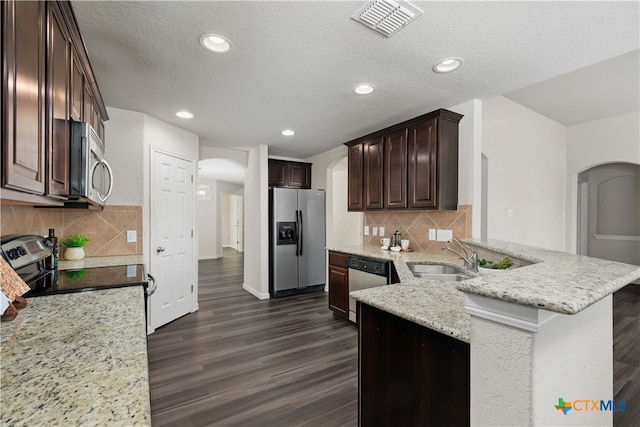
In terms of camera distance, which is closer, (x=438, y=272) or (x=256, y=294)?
(x=438, y=272)

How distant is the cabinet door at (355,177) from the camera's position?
12.9ft

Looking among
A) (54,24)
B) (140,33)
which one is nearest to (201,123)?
(140,33)

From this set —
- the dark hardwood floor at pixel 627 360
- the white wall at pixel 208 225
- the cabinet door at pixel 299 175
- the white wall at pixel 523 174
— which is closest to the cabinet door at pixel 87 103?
the cabinet door at pixel 299 175

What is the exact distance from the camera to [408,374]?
1.17 meters

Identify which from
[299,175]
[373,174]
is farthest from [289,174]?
[373,174]

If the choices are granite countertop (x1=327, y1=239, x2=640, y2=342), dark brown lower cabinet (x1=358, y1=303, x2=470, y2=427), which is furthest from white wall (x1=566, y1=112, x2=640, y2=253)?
dark brown lower cabinet (x1=358, y1=303, x2=470, y2=427)

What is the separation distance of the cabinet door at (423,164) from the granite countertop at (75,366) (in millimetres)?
2594

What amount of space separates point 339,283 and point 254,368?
151 cm

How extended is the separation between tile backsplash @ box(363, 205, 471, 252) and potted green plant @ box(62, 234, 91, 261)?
10.8ft

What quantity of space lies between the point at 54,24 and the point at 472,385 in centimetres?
205

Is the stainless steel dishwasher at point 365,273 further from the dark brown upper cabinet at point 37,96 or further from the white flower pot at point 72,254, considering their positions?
the white flower pot at point 72,254

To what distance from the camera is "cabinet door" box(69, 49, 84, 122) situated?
1533 millimetres

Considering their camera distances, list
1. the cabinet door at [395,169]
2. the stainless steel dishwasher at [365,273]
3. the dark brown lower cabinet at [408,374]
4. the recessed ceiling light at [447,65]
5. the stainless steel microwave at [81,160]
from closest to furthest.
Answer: the dark brown lower cabinet at [408,374] → the stainless steel microwave at [81,160] → the recessed ceiling light at [447,65] → the stainless steel dishwasher at [365,273] → the cabinet door at [395,169]

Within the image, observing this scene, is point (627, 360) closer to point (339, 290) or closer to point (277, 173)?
point (339, 290)
